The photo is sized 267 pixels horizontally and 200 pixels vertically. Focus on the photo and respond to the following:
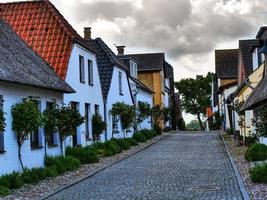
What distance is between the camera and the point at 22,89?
1717 centimetres

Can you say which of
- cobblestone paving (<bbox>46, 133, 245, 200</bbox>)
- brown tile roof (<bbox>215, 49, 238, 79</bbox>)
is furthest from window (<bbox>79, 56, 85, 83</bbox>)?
brown tile roof (<bbox>215, 49, 238, 79</bbox>)

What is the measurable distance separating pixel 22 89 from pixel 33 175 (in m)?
2.82

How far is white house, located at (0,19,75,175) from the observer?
15.6 meters

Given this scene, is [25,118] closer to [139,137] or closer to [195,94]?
[139,137]

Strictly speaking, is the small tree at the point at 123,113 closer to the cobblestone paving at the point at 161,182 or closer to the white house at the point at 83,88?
the white house at the point at 83,88

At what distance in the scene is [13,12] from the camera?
27.1 m

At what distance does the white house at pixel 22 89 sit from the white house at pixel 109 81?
10.7 meters

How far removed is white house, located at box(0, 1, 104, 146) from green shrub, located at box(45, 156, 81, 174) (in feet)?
12.5

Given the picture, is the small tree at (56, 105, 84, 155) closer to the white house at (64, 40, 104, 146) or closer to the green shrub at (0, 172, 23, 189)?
the white house at (64, 40, 104, 146)

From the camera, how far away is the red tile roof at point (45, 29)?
24078mm

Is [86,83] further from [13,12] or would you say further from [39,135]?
[39,135]

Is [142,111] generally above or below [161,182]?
above

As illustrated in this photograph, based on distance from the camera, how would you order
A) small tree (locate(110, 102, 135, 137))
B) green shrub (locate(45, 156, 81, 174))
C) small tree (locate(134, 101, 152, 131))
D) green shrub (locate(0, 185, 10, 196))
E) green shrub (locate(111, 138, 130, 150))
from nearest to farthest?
green shrub (locate(0, 185, 10, 196)), green shrub (locate(45, 156, 81, 174)), green shrub (locate(111, 138, 130, 150)), small tree (locate(110, 102, 135, 137)), small tree (locate(134, 101, 152, 131))

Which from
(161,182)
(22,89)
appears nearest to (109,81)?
(22,89)
